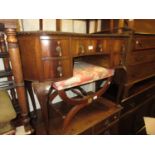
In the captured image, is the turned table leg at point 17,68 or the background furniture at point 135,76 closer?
the turned table leg at point 17,68

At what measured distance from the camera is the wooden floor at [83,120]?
98cm

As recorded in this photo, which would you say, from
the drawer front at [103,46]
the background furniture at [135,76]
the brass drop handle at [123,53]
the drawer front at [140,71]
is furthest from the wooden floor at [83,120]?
the drawer front at [103,46]

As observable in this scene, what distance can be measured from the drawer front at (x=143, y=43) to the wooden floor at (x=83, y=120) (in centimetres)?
62

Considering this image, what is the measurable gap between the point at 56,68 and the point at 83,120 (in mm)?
600

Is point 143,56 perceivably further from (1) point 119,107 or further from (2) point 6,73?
(2) point 6,73

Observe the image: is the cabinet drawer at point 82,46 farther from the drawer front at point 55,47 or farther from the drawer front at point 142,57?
the drawer front at point 142,57

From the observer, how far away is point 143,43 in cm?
119

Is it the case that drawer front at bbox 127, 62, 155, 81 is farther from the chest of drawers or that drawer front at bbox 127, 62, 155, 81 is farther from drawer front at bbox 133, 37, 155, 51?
drawer front at bbox 133, 37, 155, 51

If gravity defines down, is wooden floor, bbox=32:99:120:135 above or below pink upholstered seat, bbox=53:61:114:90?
below

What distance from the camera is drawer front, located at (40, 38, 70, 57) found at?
63cm

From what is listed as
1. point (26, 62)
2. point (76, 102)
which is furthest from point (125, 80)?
point (26, 62)

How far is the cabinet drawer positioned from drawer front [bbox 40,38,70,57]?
0.05 m

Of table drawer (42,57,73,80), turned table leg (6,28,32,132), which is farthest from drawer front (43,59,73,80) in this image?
turned table leg (6,28,32,132)
